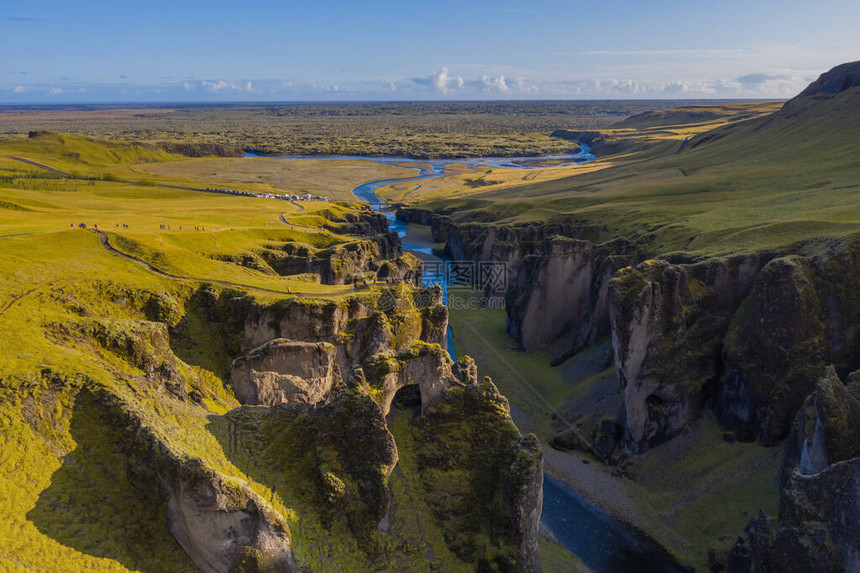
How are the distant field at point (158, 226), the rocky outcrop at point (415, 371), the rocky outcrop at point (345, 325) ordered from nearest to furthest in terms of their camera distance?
the rocky outcrop at point (415, 371)
the rocky outcrop at point (345, 325)
the distant field at point (158, 226)

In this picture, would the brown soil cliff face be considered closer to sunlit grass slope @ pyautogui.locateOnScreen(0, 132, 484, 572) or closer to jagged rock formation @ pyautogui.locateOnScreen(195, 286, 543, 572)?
jagged rock formation @ pyautogui.locateOnScreen(195, 286, 543, 572)

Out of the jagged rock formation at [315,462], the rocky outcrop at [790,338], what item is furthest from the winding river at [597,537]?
the jagged rock formation at [315,462]

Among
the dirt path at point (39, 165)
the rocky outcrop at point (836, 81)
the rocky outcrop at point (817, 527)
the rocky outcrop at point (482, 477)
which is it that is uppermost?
the rocky outcrop at point (836, 81)

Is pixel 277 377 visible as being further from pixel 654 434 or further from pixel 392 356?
pixel 654 434

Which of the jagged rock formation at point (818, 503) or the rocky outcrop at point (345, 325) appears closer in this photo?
the jagged rock formation at point (818, 503)

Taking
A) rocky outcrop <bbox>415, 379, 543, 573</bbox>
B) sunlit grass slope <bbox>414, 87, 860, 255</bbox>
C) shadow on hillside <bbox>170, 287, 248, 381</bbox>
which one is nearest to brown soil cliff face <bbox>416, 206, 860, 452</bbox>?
sunlit grass slope <bbox>414, 87, 860, 255</bbox>

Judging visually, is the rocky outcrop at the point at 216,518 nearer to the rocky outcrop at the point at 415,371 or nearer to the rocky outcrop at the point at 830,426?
the rocky outcrop at the point at 415,371

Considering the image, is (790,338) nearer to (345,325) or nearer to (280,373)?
(345,325)
